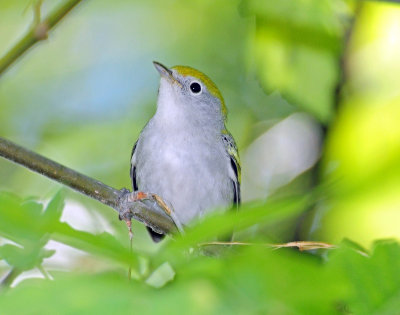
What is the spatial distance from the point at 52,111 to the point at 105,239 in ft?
12.9

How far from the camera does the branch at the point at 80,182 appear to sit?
1.39 metres

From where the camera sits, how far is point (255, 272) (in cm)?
65

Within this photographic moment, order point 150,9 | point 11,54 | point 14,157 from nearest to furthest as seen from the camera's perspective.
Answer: point 14,157
point 11,54
point 150,9


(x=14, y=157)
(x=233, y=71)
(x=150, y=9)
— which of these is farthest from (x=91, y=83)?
(x=14, y=157)

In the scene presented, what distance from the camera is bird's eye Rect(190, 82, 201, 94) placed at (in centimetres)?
426

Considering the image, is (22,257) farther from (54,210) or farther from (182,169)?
(182,169)

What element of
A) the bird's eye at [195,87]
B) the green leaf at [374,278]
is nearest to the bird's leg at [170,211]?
the green leaf at [374,278]

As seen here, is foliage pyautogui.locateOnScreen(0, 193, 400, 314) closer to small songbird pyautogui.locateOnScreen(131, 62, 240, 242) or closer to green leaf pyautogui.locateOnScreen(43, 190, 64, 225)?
green leaf pyautogui.locateOnScreen(43, 190, 64, 225)

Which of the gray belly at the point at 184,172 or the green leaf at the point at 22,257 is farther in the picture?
the gray belly at the point at 184,172

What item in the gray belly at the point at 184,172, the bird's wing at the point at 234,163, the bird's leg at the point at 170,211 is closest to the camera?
the bird's leg at the point at 170,211

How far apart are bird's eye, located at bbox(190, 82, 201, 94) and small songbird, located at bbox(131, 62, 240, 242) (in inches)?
0.5

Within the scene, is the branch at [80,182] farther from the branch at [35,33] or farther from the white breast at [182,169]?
the white breast at [182,169]

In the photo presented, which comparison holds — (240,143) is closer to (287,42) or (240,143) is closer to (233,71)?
(233,71)

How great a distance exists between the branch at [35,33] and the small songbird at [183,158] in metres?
1.71
